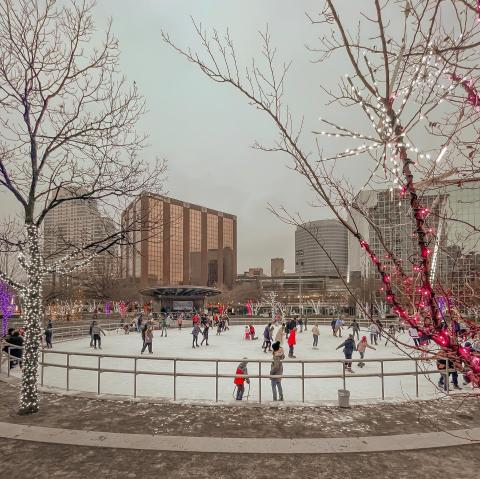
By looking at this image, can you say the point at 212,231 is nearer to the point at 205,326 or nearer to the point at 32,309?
the point at 205,326

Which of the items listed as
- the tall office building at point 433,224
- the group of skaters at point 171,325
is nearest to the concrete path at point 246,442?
the tall office building at point 433,224

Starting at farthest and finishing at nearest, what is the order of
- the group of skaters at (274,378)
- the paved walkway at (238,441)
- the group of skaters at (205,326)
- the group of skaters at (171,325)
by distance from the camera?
the group of skaters at (205,326) < the group of skaters at (171,325) < the group of skaters at (274,378) < the paved walkway at (238,441)

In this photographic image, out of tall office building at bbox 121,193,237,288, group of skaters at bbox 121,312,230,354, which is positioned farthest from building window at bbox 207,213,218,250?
group of skaters at bbox 121,312,230,354

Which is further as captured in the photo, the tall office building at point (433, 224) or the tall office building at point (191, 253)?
the tall office building at point (191, 253)

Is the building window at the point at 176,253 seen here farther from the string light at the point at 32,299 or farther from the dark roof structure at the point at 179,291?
the string light at the point at 32,299

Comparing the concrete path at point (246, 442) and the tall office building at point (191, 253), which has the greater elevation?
the tall office building at point (191, 253)

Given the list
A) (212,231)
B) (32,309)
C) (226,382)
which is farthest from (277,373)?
(212,231)

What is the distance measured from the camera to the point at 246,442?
667 cm

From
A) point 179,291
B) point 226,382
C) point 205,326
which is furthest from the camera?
point 179,291

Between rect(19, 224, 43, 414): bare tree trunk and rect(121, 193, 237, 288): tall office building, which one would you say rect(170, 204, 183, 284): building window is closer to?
rect(121, 193, 237, 288): tall office building

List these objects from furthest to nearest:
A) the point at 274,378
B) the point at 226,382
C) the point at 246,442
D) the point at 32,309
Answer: the point at 226,382 < the point at 274,378 < the point at 32,309 < the point at 246,442

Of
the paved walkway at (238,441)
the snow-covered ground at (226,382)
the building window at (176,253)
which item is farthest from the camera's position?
the building window at (176,253)

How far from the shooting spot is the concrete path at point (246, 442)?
252 inches

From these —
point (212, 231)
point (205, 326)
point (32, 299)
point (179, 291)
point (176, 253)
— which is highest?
point (212, 231)
